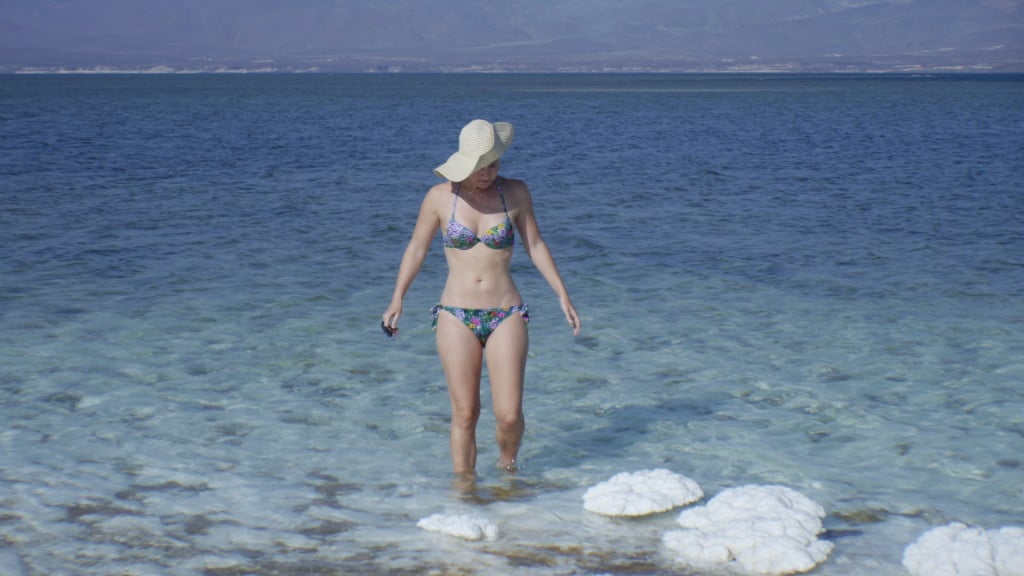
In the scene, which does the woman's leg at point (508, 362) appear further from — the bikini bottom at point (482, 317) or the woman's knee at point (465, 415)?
the woman's knee at point (465, 415)

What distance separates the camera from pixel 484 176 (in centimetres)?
578

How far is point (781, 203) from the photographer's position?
21625 millimetres

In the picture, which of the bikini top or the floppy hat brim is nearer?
the floppy hat brim

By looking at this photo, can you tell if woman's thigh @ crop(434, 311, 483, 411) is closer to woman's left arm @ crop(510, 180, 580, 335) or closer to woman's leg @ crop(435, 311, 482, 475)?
woman's leg @ crop(435, 311, 482, 475)

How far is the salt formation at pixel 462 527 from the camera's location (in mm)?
5785

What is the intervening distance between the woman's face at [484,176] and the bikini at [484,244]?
0.12 meters

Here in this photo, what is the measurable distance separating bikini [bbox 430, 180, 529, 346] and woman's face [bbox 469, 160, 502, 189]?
0.12m

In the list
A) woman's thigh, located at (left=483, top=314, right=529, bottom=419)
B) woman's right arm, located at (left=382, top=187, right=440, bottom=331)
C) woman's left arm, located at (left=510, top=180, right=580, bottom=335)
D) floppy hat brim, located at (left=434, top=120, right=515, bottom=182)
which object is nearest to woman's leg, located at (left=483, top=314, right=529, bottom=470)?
woman's thigh, located at (left=483, top=314, right=529, bottom=419)

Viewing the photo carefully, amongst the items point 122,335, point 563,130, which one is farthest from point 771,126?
point 122,335

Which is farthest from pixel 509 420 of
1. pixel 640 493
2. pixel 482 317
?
pixel 640 493

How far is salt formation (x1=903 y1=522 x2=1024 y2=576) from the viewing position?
5.35 m

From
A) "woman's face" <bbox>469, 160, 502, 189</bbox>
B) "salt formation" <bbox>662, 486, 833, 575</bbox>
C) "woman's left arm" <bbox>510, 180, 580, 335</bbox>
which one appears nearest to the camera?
"salt formation" <bbox>662, 486, 833, 575</bbox>

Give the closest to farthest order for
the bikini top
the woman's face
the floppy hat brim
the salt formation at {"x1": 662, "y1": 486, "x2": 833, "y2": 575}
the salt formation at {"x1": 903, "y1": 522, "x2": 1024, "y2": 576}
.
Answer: the salt formation at {"x1": 903, "y1": 522, "x2": 1024, "y2": 576} < the salt formation at {"x1": 662, "y1": 486, "x2": 833, "y2": 575} < the floppy hat brim < the woman's face < the bikini top

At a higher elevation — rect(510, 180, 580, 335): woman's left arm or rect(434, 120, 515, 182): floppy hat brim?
rect(434, 120, 515, 182): floppy hat brim
